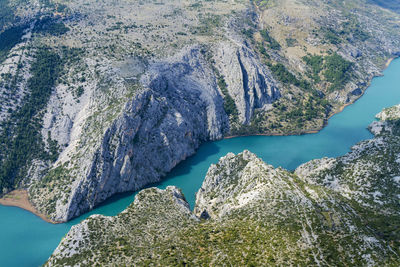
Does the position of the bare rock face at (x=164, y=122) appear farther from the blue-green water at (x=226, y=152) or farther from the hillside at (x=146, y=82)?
the blue-green water at (x=226, y=152)

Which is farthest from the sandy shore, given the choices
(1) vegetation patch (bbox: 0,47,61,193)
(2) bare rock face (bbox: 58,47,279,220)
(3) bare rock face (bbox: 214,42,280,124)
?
(3) bare rock face (bbox: 214,42,280,124)

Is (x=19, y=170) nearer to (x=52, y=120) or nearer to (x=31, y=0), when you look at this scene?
(x=52, y=120)

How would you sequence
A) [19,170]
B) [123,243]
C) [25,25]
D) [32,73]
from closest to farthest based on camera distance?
1. [123,243]
2. [19,170]
3. [32,73]
4. [25,25]

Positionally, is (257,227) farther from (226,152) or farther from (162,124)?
(226,152)

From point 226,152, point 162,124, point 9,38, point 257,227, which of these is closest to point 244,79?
point 226,152

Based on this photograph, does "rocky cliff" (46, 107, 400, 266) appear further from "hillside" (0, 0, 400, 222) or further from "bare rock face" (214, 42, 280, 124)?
"bare rock face" (214, 42, 280, 124)

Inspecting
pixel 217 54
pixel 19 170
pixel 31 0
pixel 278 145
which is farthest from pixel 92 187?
pixel 31 0
